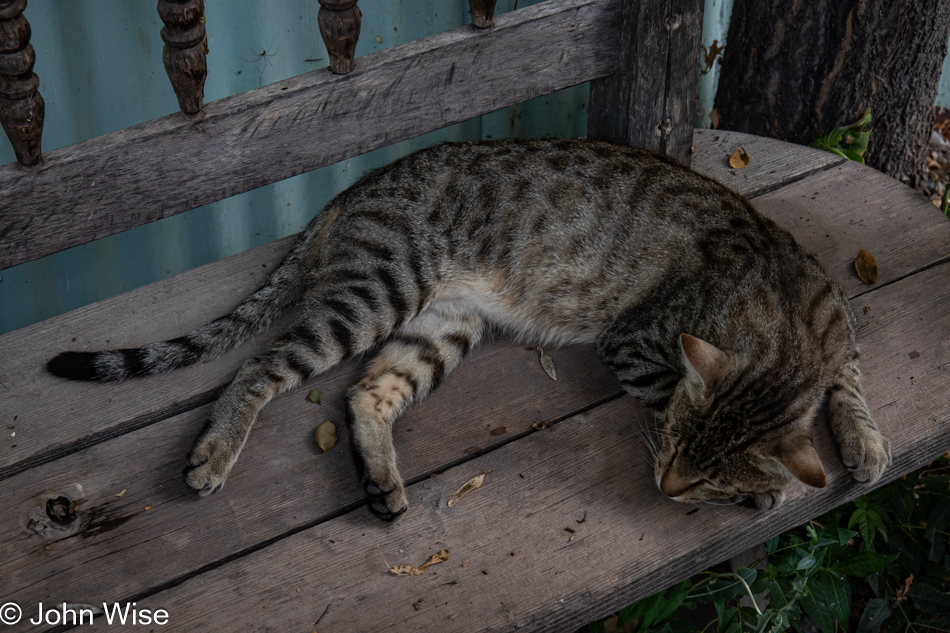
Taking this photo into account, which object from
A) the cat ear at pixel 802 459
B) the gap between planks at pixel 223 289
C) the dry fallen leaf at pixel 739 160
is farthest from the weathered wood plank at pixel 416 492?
the dry fallen leaf at pixel 739 160

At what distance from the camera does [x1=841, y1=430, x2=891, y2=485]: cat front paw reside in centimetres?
248

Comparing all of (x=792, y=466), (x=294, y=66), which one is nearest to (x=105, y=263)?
(x=294, y=66)

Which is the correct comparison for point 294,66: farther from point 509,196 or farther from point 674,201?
point 674,201

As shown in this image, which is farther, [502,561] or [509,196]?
[509,196]

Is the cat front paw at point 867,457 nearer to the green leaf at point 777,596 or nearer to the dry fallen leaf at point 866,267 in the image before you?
A: the green leaf at point 777,596

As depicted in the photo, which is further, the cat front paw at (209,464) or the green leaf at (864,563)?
the green leaf at (864,563)

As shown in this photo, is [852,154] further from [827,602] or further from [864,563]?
[827,602]

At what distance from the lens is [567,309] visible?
9.77 feet

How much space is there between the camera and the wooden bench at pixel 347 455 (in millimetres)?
2197

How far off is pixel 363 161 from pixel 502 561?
2.22m

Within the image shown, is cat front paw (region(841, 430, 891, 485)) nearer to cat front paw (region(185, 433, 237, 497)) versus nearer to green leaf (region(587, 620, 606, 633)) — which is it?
green leaf (region(587, 620, 606, 633))

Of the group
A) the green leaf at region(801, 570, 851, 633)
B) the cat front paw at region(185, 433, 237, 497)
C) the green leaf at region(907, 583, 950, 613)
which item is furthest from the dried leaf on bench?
the green leaf at region(907, 583, 950, 613)

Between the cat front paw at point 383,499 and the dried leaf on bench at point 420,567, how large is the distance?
16cm

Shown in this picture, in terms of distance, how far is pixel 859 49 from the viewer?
12.1ft
